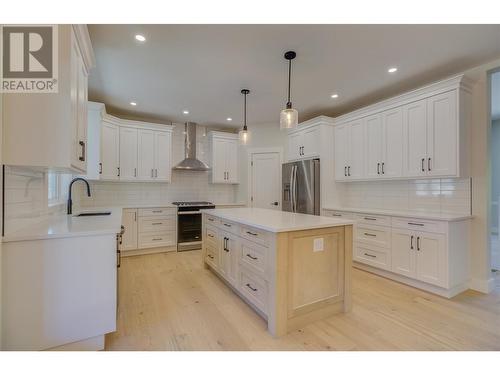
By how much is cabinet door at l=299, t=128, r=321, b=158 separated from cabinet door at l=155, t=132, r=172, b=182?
2.59 meters

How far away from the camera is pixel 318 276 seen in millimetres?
2023

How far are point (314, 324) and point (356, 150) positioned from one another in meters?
2.69

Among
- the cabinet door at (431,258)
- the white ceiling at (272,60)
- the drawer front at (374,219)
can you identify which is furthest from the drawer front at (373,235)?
the white ceiling at (272,60)

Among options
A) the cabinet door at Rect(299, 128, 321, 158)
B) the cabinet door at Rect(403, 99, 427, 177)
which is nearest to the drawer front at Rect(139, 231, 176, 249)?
the cabinet door at Rect(299, 128, 321, 158)

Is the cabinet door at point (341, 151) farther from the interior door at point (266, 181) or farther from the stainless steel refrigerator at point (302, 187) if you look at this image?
the interior door at point (266, 181)

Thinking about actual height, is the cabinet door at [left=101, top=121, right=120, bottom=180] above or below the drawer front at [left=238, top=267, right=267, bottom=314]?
above

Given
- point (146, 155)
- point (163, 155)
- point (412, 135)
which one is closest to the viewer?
point (412, 135)

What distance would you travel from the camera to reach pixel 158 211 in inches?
167

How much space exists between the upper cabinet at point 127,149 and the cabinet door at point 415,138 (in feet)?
12.9

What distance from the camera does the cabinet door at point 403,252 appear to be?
2.76 meters

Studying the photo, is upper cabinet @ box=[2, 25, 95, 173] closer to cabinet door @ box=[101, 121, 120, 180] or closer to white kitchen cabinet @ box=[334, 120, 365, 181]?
cabinet door @ box=[101, 121, 120, 180]

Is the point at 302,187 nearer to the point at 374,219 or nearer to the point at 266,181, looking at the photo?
the point at 266,181

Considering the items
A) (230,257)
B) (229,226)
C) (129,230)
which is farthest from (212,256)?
(129,230)

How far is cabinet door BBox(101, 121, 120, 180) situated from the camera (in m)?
3.89
